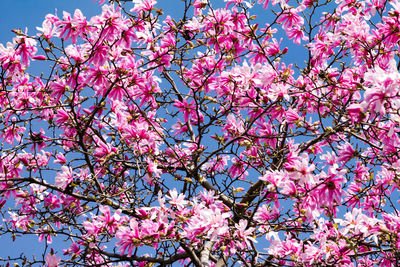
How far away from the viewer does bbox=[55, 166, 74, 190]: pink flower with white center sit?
12.0 feet

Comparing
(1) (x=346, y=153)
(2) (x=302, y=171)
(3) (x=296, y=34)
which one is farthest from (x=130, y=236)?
(3) (x=296, y=34)

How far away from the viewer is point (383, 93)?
2189mm

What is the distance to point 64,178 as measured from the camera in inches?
145

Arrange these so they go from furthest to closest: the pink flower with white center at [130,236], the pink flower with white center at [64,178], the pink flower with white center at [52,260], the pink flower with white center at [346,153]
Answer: the pink flower with white center at [52,260] < the pink flower with white center at [64,178] < the pink flower with white center at [346,153] < the pink flower with white center at [130,236]

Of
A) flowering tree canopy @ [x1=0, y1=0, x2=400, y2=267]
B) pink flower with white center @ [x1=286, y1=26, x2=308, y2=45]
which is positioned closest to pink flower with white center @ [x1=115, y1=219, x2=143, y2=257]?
flowering tree canopy @ [x1=0, y1=0, x2=400, y2=267]

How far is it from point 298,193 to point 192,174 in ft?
5.32

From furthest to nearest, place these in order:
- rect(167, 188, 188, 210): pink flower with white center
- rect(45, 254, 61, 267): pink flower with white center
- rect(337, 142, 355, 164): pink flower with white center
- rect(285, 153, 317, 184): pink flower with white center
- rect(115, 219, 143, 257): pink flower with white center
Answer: rect(45, 254, 61, 267): pink flower with white center, rect(337, 142, 355, 164): pink flower with white center, rect(167, 188, 188, 210): pink flower with white center, rect(115, 219, 143, 257): pink flower with white center, rect(285, 153, 317, 184): pink flower with white center

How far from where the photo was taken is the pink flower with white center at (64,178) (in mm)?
3670

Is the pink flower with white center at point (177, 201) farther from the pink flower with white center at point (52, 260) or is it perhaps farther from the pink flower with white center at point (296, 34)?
the pink flower with white center at point (296, 34)

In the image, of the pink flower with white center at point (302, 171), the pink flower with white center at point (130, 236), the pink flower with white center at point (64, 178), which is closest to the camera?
the pink flower with white center at point (302, 171)

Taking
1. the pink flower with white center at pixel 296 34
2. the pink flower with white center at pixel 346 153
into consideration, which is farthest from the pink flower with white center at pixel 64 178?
the pink flower with white center at pixel 296 34

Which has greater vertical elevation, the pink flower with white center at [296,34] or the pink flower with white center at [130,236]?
the pink flower with white center at [296,34]

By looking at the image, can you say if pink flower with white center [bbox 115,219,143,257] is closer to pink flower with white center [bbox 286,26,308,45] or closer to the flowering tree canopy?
the flowering tree canopy

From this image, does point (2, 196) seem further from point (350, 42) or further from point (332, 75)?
point (350, 42)
